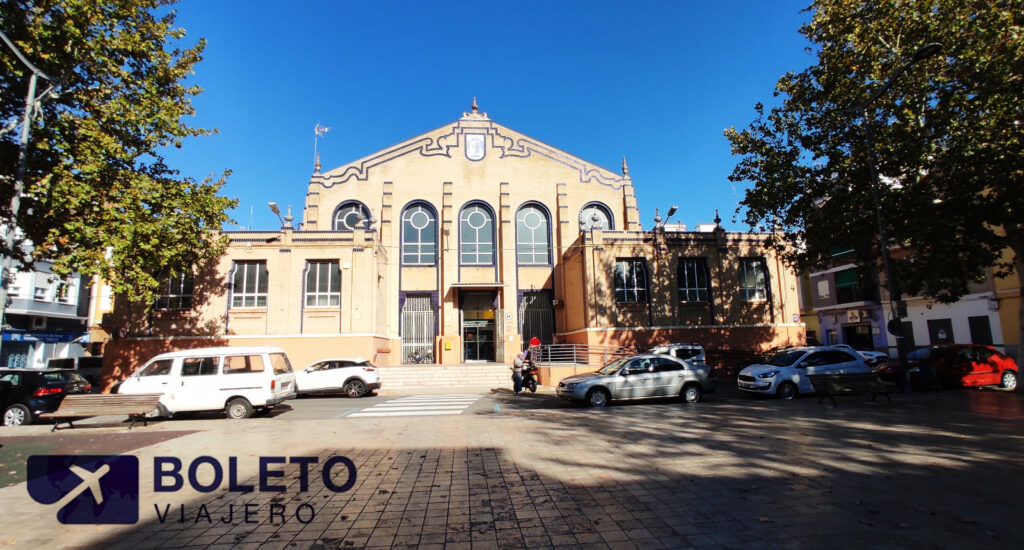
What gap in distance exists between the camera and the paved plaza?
13.7 ft

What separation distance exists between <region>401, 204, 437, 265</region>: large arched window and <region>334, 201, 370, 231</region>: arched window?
88.5 inches

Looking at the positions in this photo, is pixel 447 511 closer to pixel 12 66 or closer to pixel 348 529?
pixel 348 529

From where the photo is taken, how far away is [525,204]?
28500 mm

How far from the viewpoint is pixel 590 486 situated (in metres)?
5.55

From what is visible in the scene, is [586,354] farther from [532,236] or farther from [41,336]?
[41,336]

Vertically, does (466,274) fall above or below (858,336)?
above

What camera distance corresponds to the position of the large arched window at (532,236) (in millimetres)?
27891

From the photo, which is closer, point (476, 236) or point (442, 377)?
point (442, 377)

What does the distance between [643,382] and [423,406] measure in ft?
21.6

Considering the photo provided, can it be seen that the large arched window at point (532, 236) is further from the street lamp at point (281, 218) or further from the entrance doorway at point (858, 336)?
the entrance doorway at point (858, 336)

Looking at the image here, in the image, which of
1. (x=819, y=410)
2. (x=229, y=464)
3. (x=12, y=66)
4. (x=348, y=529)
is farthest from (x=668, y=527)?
(x=12, y=66)

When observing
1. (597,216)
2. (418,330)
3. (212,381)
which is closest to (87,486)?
(212,381)

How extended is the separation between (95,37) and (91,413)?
1046 cm

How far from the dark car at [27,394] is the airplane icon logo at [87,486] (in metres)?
6.08
